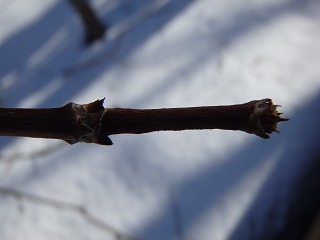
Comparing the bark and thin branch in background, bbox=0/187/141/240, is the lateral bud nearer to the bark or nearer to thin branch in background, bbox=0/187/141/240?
thin branch in background, bbox=0/187/141/240

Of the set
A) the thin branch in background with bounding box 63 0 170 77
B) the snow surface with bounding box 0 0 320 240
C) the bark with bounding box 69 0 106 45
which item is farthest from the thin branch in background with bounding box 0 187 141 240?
the bark with bounding box 69 0 106 45

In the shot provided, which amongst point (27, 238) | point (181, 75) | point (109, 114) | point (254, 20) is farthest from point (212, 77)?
point (109, 114)

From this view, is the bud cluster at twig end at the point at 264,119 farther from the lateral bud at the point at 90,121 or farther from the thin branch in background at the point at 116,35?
the thin branch in background at the point at 116,35

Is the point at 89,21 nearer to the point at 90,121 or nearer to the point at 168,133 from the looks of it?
the point at 168,133

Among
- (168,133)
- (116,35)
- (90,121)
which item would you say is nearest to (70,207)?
(168,133)

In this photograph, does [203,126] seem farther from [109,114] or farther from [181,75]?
[181,75]

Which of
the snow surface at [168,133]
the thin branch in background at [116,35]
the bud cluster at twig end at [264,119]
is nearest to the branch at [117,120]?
the bud cluster at twig end at [264,119]
